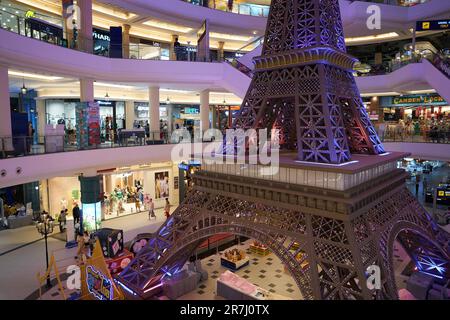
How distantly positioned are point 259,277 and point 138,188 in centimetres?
1005

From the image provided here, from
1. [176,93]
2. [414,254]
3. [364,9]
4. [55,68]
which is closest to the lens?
[414,254]

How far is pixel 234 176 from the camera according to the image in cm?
721

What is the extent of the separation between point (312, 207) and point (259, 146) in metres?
2.36

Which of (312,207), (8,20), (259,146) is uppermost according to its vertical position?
(8,20)

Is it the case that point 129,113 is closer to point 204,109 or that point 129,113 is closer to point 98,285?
point 204,109

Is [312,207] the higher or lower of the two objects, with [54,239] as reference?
higher

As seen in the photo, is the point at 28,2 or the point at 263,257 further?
the point at 28,2

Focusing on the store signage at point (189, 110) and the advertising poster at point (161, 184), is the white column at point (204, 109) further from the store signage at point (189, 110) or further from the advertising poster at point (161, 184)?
the store signage at point (189, 110)

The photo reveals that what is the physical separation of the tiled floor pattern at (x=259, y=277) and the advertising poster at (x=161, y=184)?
294 inches

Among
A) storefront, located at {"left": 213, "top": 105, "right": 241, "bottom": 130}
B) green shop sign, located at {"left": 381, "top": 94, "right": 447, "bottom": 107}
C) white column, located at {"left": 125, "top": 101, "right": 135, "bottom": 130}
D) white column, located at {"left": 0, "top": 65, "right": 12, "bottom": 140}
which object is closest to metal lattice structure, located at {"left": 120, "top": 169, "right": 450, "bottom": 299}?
white column, located at {"left": 0, "top": 65, "right": 12, "bottom": 140}

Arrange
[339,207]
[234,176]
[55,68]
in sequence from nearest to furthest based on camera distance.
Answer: [339,207], [234,176], [55,68]

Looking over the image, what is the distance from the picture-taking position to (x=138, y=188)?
18.4m
